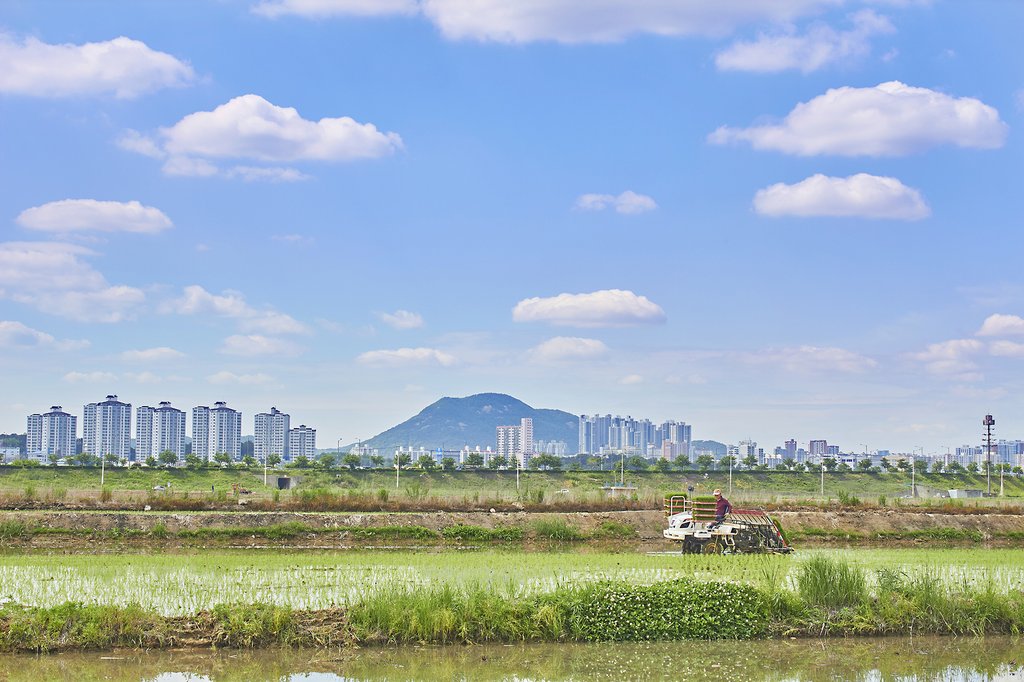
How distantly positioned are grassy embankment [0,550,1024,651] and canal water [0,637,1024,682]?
0.89ft

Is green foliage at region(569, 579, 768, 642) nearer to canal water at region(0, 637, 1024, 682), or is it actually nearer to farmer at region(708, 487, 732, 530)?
canal water at region(0, 637, 1024, 682)


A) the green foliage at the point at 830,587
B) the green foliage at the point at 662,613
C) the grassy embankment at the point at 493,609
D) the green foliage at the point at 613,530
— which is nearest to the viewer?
the grassy embankment at the point at 493,609

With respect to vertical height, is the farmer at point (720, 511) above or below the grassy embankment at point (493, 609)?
above

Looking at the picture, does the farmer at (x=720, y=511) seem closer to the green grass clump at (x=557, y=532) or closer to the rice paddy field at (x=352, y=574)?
the rice paddy field at (x=352, y=574)

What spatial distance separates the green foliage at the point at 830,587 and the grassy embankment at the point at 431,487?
2253cm

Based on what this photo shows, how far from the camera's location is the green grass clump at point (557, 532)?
107ft

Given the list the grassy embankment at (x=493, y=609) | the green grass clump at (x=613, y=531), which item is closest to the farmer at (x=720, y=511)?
the green grass clump at (x=613, y=531)

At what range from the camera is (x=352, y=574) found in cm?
2012

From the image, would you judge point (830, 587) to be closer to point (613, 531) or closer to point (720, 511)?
point (720, 511)

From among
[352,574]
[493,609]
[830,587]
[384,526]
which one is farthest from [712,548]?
[493,609]

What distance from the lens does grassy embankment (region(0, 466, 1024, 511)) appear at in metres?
38.0

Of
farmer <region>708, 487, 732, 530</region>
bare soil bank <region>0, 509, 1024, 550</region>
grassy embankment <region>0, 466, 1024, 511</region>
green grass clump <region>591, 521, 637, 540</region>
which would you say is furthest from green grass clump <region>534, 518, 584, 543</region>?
farmer <region>708, 487, 732, 530</region>

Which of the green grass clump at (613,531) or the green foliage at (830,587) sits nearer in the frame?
the green foliage at (830,587)

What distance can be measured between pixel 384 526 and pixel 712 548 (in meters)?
10.6
